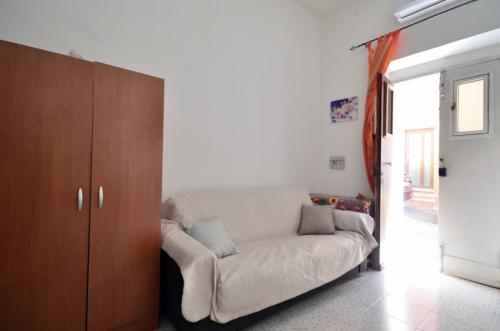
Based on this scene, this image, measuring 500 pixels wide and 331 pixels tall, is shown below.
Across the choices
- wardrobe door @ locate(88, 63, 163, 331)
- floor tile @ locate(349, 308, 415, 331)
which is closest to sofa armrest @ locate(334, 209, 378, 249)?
floor tile @ locate(349, 308, 415, 331)

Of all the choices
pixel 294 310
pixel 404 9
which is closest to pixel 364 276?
pixel 294 310

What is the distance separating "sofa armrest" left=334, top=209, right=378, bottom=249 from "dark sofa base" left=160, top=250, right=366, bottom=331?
40.6 inches

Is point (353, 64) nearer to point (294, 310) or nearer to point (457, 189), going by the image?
point (457, 189)

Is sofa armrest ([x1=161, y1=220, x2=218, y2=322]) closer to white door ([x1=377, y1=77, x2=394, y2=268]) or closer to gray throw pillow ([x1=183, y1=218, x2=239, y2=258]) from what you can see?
gray throw pillow ([x1=183, y1=218, x2=239, y2=258])

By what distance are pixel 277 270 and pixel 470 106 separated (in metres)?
2.76

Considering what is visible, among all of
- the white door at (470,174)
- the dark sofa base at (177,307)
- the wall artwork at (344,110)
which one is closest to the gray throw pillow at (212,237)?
the dark sofa base at (177,307)

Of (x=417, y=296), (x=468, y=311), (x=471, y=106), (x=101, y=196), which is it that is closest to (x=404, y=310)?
(x=417, y=296)

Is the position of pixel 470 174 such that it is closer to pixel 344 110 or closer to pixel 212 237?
pixel 344 110

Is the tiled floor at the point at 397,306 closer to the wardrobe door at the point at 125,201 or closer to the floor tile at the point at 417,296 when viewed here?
the floor tile at the point at 417,296

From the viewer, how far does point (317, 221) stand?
2.51 metres

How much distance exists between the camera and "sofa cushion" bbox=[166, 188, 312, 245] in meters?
2.09

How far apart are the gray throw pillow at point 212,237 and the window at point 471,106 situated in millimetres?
2776

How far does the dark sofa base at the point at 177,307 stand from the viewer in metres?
1.44

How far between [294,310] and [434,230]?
3862 mm
